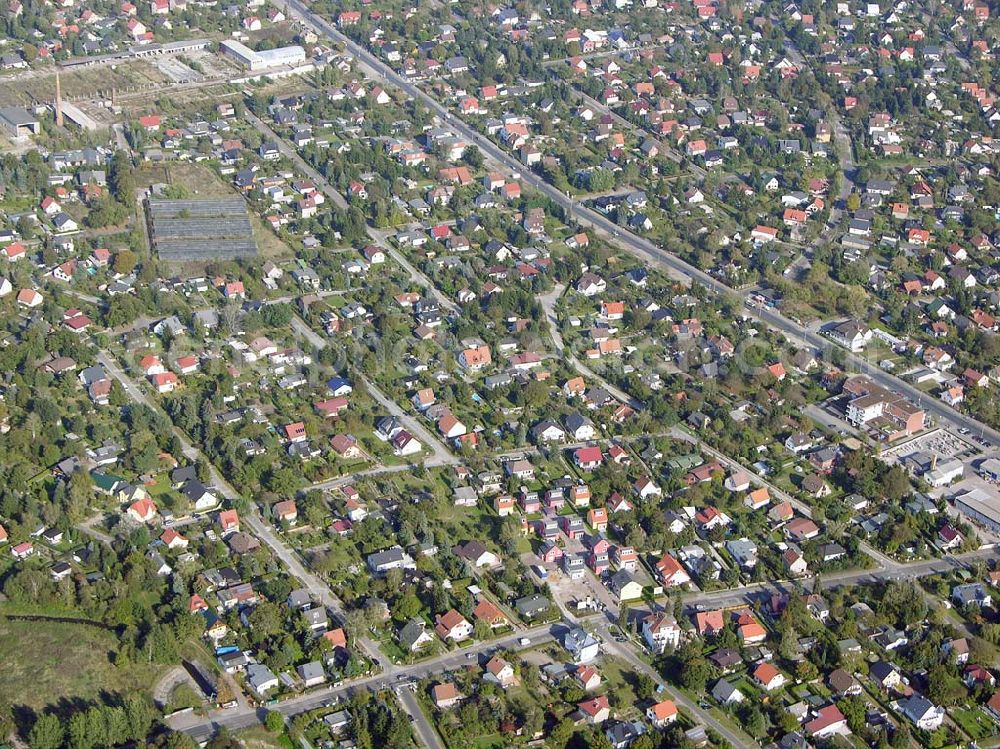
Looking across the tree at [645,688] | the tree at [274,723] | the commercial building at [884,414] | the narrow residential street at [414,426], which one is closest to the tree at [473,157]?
the narrow residential street at [414,426]

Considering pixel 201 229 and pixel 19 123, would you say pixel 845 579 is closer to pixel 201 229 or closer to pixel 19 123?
pixel 201 229

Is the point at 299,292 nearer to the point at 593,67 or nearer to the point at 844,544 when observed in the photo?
the point at 844,544

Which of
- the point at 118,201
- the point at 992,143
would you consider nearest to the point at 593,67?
the point at 992,143

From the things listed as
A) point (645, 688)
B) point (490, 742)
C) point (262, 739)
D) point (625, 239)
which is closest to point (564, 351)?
point (625, 239)

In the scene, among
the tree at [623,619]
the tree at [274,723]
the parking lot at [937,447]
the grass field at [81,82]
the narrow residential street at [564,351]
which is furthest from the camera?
the grass field at [81,82]

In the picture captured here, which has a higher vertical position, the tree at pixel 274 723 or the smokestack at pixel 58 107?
the tree at pixel 274 723

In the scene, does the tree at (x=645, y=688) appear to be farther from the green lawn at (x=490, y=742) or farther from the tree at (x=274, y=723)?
the tree at (x=274, y=723)

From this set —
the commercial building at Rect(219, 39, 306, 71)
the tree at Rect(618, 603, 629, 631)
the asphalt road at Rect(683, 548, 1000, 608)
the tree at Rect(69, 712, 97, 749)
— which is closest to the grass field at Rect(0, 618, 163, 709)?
the tree at Rect(69, 712, 97, 749)
